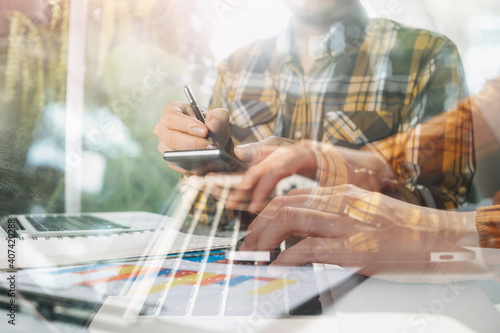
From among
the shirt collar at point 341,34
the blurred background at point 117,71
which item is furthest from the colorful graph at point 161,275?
the shirt collar at point 341,34

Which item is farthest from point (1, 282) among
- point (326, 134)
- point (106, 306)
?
point (326, 134)

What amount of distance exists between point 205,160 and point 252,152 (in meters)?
0.05

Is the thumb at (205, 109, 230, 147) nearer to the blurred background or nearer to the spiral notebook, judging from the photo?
the spiral notebook

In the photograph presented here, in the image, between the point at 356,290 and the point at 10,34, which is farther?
the point at 10,34

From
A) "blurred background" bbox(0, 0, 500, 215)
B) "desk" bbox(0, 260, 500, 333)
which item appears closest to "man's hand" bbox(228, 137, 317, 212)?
"desk" bbox(0, 260, 500, 333)

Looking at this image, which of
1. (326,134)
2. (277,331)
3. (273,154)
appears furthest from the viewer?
(326,134)

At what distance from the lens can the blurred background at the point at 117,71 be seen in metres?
0.37

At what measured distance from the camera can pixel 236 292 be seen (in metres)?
0.19

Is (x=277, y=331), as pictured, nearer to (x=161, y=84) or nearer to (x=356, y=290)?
(x=356, y=290)

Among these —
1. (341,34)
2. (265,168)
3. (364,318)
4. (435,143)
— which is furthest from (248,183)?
(341,34)

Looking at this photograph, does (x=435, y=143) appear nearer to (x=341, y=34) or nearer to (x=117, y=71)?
(x=341, y=34)

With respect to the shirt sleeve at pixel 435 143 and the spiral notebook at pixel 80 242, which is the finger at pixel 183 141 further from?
the shirt sleeve at pixel 435 143

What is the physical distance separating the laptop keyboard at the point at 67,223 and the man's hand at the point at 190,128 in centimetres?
11

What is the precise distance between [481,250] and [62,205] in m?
0.45
